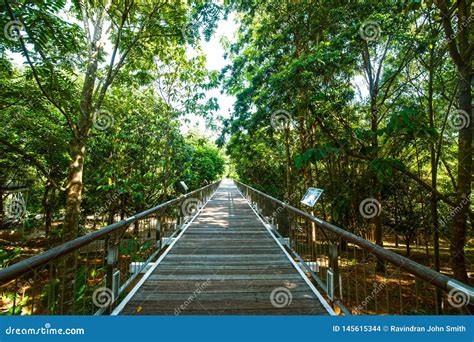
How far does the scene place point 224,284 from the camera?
3.83 m

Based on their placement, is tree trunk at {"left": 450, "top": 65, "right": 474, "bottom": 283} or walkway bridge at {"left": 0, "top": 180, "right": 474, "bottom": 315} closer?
walkway bridge at {"left": 0, "top": 180, "right": 474, "bottom": 315}

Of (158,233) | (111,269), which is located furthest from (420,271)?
(158,233)

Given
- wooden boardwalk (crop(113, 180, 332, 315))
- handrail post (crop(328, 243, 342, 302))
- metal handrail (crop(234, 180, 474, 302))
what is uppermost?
metal handrail (crop(234, 180, 474, 302))

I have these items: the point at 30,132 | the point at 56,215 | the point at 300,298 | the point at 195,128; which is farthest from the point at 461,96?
the point at 56,215

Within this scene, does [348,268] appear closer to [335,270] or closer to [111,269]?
[335,270]

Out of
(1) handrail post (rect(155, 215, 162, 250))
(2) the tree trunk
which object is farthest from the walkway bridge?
(2) the tree trunk

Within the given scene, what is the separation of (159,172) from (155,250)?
6207 millimetres

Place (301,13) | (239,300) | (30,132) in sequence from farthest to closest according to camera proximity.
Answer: (30,132), (301,13), (239,300)

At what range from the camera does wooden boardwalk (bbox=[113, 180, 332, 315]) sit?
3123mm

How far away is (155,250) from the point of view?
5.33 m

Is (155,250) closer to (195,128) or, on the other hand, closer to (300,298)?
(300,298)

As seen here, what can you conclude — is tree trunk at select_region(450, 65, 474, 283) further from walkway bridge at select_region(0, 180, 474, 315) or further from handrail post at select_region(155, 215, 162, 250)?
handrail post at select_region(155, 215, 162, 250)

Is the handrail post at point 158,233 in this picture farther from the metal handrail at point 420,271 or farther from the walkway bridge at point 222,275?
the metal handrail at point 420,271

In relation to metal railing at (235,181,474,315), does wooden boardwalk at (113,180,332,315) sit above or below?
below
